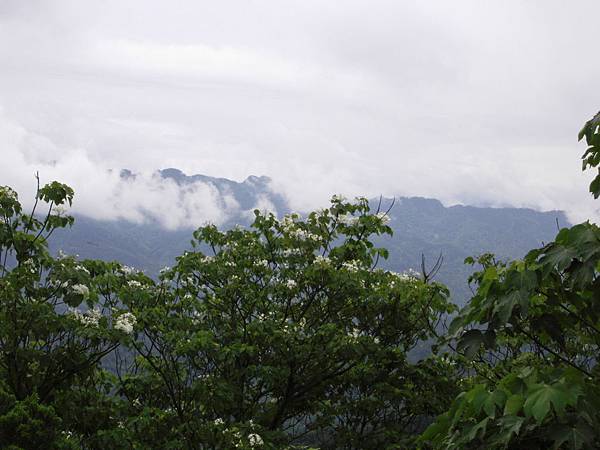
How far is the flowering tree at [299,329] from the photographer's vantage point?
11.9m

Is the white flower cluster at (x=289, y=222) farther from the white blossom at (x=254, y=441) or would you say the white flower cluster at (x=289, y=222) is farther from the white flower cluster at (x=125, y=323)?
the white blossom at (x=254, y=441)

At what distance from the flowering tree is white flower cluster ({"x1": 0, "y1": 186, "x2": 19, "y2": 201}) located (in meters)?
2.93

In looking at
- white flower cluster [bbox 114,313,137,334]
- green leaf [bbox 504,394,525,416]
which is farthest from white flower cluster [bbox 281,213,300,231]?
green leaf [bbox 504,394,525,416]

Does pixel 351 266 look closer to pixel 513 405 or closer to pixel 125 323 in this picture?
pixel 125 323

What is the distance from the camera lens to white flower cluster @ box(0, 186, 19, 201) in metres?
9.69

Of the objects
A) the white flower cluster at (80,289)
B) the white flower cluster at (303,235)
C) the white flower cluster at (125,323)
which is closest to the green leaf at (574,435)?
the white flower cluster at (125,323)

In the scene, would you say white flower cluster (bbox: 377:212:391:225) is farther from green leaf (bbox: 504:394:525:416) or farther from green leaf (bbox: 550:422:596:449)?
green leaf (bbox: 550:422:596:449)

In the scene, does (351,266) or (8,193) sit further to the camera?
(351,266)

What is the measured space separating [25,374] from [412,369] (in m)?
8.84

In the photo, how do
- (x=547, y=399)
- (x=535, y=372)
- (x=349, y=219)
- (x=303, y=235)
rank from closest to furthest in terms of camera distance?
(x=547, y=399)
(x=535, y=372)
(x=349, y=219)
(x=303, y=235)

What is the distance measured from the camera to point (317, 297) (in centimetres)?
1432

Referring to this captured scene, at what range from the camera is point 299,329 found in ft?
40.7

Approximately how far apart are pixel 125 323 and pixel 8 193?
3308 mm

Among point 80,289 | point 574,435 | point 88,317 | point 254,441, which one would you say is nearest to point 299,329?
point 254,441
